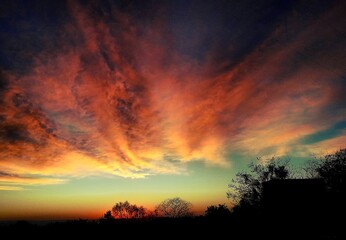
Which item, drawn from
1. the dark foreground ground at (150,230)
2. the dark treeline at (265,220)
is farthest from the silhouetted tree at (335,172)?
the dark foreground ground at (150,230)

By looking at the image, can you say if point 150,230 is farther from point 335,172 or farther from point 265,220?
point 335,172

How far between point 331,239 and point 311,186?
83.2ft

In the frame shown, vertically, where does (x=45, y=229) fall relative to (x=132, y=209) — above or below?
below

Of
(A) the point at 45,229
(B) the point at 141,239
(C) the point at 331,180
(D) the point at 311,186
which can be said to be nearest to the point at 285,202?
(D) the point at 311,186

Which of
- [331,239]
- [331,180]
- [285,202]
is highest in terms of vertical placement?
[331,180]

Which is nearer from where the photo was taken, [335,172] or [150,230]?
[150,230]

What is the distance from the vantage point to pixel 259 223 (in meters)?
21.9

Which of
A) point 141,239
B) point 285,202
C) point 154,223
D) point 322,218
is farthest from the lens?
point 285,202

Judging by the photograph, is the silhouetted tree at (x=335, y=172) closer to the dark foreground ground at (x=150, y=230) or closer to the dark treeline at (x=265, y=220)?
the dark treeline at (x=265, y=220)

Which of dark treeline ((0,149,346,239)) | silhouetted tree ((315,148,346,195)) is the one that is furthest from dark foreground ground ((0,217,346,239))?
silhouetted tree ((315,148,346,195))

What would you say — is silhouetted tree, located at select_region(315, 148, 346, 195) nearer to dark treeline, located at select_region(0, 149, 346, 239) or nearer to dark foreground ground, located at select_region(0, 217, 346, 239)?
dark treeline, located at select_region(0, 149, 346, 239)

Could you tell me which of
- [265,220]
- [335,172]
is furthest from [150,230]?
[335,172]

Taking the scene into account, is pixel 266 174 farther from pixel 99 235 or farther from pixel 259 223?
pixel 99 235

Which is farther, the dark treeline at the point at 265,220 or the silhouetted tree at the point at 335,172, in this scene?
the silhouetted tree at the point at 335,172
